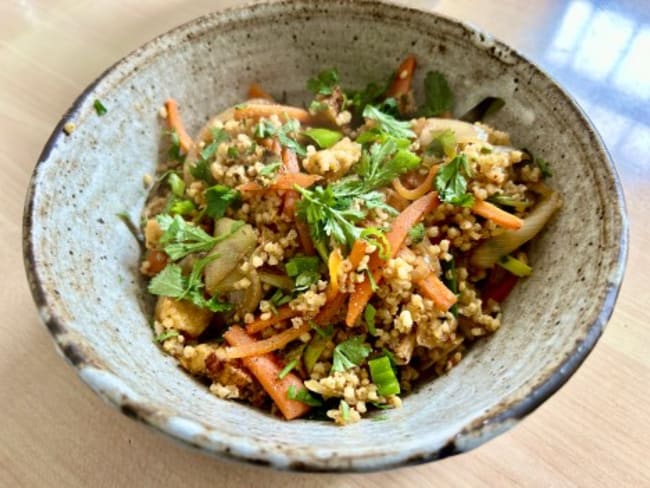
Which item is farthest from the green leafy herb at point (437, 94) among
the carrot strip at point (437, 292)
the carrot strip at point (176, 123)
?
the carrot strip at point (176, 123)

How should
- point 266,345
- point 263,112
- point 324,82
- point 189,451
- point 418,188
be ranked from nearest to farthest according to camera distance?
point 189,451 → point 266,345 → point 418,188 → point 263,112 → point 324,82

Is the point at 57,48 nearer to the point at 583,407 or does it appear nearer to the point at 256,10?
the point at 256,10

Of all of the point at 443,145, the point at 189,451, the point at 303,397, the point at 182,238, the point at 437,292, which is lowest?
the point at 189,451

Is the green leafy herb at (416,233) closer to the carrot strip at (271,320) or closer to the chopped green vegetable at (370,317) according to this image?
the chopped green vegetable at (370,317)

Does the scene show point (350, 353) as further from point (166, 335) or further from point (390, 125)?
point (390, 125)

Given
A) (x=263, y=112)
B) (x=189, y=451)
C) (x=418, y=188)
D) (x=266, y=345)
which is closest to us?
(x=189, y=451)

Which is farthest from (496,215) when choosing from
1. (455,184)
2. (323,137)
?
(323,137)

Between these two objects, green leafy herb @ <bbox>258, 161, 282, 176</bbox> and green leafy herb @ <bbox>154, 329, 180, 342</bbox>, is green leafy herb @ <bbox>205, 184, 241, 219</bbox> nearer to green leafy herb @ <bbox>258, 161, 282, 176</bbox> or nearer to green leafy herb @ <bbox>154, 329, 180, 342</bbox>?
green leafy herb @ <bbox>258, 161, 282, 176</bbox>
